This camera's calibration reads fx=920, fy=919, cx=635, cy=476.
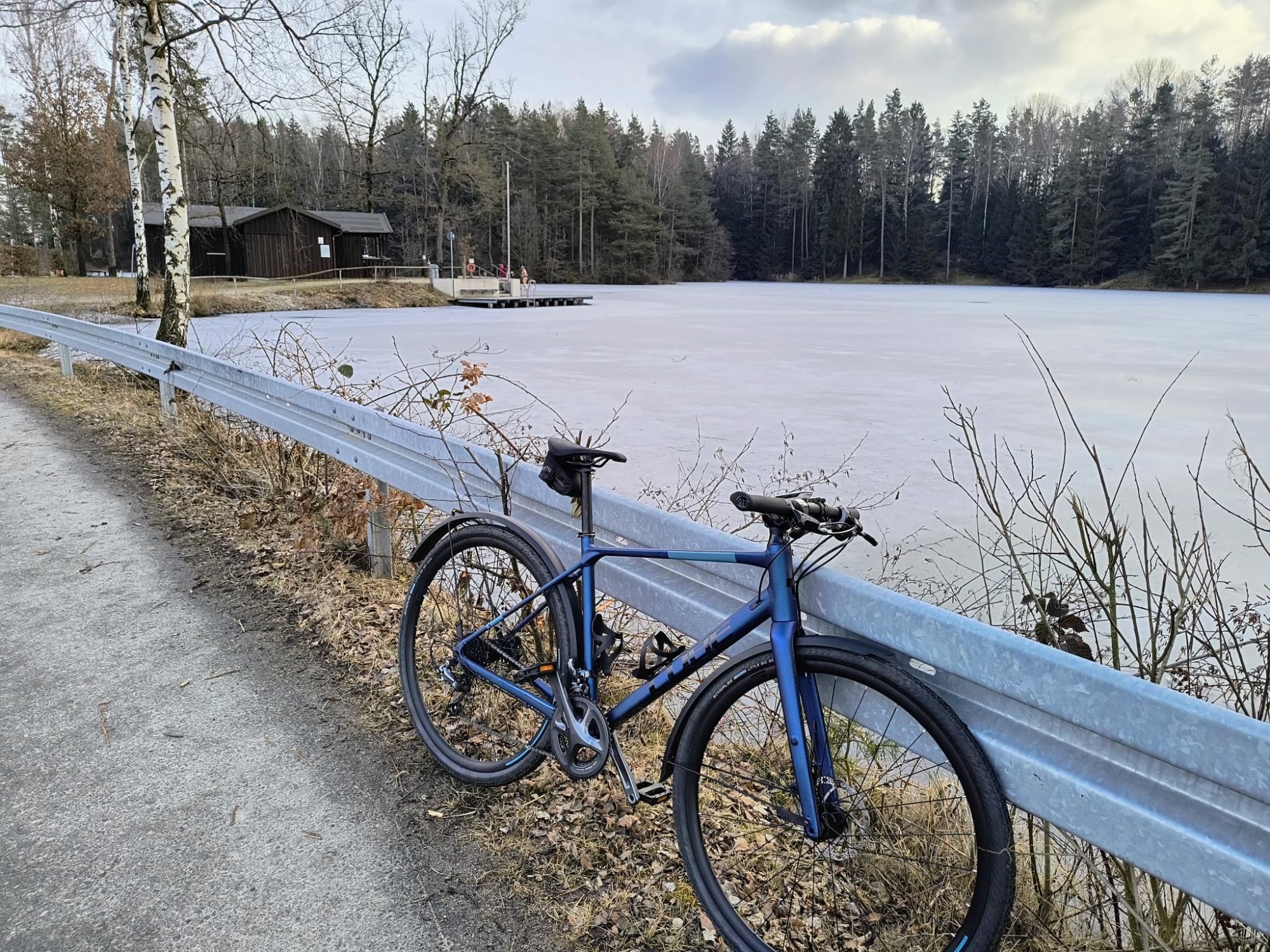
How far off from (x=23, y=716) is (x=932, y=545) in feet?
17.0

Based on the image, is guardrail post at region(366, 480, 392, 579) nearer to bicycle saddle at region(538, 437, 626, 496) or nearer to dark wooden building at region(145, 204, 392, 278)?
bicycle saddle at region(538, 437, 626, 496)

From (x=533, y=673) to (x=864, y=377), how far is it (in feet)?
45.1

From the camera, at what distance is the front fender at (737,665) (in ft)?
6.18

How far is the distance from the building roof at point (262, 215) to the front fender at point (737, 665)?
44896 mm

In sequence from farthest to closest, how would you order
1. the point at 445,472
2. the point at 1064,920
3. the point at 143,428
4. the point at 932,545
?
the point at 143,428 < the point at 932,545 < the point at 445,472 < the point at 1064,920

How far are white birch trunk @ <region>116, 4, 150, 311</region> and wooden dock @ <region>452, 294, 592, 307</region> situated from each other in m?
18.4

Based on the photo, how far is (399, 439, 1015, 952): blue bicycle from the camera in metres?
1.84

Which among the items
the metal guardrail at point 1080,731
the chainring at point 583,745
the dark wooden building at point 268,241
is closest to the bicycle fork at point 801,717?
the metal guardrail at point 1080,731

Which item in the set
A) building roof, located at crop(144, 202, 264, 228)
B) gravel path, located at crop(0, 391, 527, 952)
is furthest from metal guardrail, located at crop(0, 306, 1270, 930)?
building roof, located at crop(144, 202, 264, 228)

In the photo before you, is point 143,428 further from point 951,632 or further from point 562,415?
point 951,632

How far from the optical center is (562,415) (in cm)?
1110

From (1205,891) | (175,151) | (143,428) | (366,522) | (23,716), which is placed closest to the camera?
(1205,891)

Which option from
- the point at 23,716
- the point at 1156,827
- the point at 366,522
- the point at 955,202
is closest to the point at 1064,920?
the point at 1156,827

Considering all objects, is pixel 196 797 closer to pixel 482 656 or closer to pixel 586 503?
pixel 482 656
